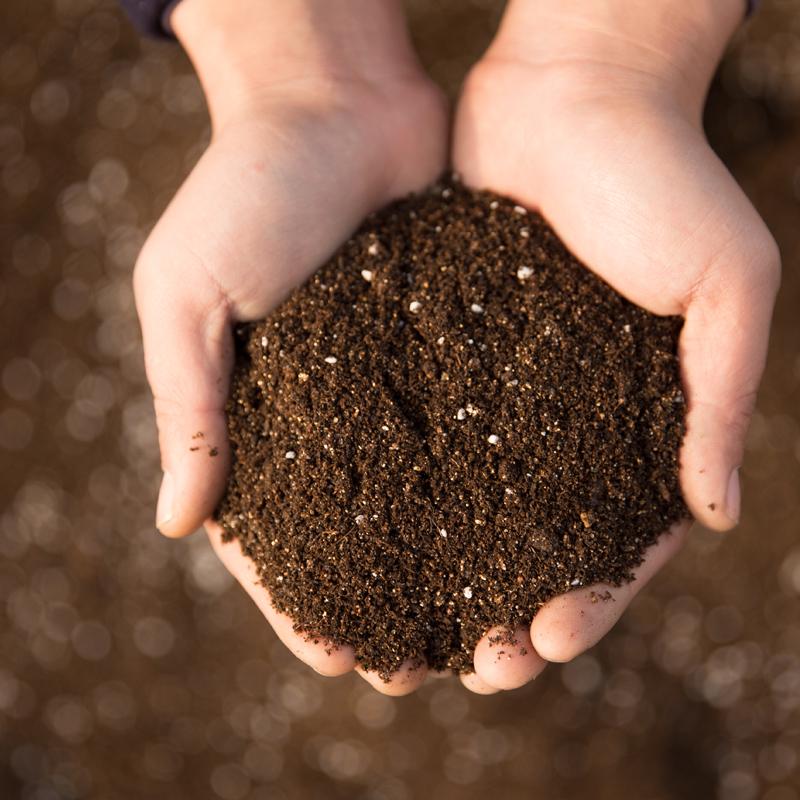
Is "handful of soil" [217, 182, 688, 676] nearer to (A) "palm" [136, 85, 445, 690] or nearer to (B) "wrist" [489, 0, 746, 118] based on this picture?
(A) "palm" [136, 85, 445, 690]

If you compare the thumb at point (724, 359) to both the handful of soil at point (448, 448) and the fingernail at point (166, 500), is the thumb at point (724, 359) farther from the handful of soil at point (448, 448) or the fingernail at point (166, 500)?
the fingernail at point (166, 500)

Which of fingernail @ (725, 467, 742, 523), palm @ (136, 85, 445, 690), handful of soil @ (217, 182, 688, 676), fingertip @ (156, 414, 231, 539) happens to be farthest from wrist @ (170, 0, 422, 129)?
fingernail @ (725, 467, 742, 523)

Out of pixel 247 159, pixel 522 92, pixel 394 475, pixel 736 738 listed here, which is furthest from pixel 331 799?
pixel 522 92

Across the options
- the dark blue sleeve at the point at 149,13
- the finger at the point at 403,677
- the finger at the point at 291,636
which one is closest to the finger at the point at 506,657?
the finger at the point at 403,677

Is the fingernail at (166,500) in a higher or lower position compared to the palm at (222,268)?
lower

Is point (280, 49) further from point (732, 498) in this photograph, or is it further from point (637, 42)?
point (732, 498)
